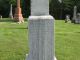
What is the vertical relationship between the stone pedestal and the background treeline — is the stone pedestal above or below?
above

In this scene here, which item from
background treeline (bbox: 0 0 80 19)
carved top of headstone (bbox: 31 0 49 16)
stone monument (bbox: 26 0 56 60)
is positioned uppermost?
carved top of headstone (bbox: 31 0 49 16)

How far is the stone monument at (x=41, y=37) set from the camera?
723 centimetres

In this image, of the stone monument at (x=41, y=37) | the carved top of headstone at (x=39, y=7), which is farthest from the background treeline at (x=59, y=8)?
the stone monument at (x=41, y=37)

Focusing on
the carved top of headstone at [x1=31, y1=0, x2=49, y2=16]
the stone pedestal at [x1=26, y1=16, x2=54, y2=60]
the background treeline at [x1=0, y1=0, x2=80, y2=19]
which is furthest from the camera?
the background treeline at [x1=0, y1=0, x2=80, y2=19]

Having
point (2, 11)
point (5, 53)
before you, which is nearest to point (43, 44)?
point (5, 53)

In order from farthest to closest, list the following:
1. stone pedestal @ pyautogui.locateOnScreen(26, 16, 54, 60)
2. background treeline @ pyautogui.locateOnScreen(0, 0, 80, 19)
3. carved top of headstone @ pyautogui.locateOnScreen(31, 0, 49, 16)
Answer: background treeline @ pyautogui.locateOnScreen(0, 0, 80, 19)
carved top of headstone @ pyautogui.locateOnScreen(31, 0, 49, 16)
stone pedestal @ pyautogui.locateOnScreen(26, 16, 54, 60)

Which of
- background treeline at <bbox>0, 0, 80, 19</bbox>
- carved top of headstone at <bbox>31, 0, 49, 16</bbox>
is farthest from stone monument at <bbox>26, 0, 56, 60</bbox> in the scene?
background treeline at <bbox>0, 0, 80, 19</bbox>

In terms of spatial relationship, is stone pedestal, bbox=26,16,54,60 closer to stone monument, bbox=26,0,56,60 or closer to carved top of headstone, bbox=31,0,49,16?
stone monument, bbox=26,0,56,60

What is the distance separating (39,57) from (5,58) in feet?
9.29

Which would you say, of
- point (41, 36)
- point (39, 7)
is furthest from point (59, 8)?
point (41, 36)

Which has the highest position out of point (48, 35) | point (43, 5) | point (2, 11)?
point (43, 5)

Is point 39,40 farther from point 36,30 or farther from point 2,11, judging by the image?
point 2,11

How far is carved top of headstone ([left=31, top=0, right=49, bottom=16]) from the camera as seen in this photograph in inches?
292

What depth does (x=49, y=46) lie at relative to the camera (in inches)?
287
